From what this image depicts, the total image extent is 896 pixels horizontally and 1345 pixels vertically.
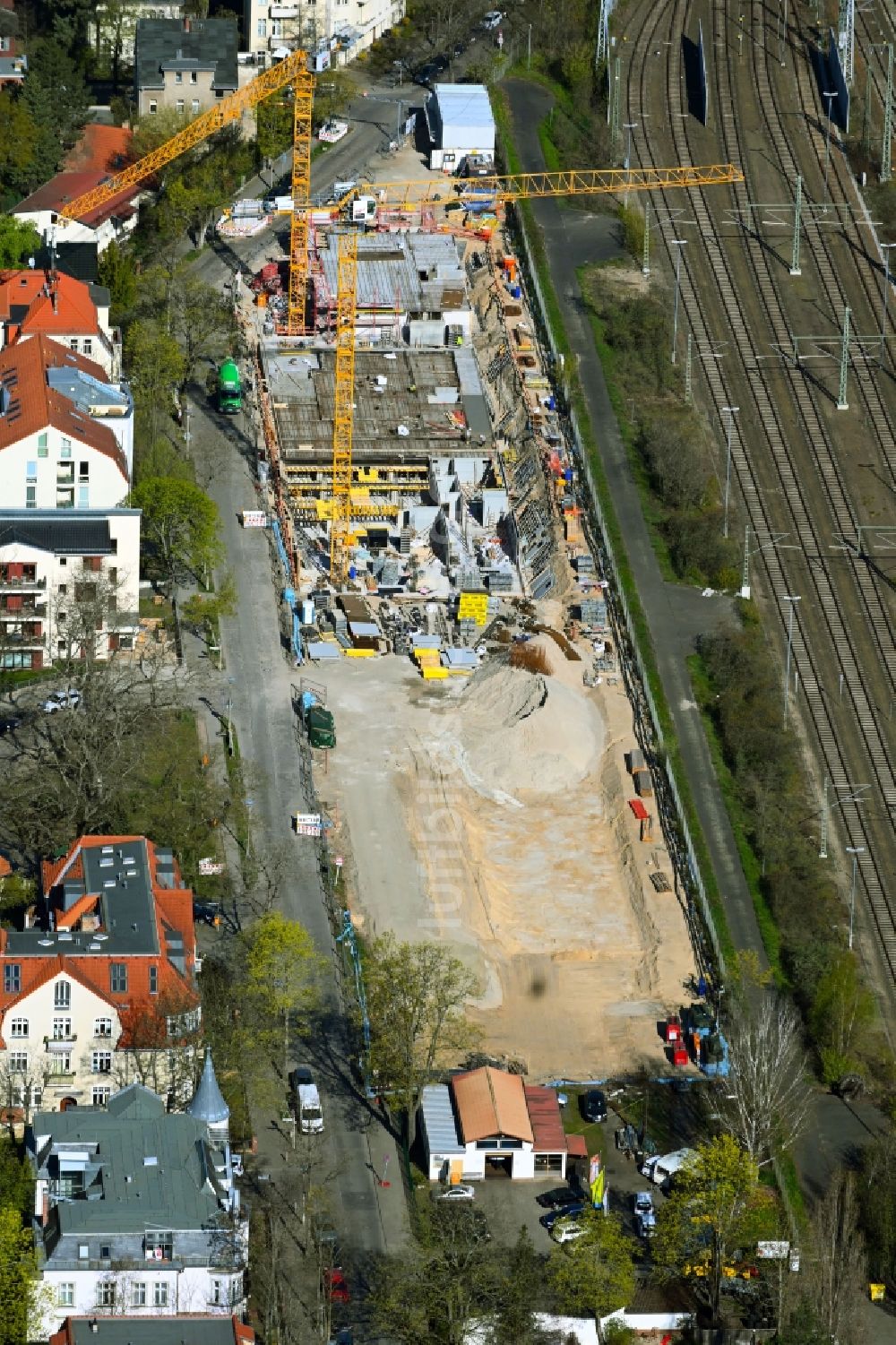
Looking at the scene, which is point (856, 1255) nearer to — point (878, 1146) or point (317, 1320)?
point (878, 1146)

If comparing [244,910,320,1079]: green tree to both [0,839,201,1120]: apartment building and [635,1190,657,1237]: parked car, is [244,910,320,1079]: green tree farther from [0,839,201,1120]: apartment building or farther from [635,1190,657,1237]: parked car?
[635,1190,657,1237]: parked car

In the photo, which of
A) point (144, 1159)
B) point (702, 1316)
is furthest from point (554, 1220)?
point (144, 1159)

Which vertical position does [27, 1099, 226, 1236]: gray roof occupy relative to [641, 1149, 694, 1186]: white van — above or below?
above

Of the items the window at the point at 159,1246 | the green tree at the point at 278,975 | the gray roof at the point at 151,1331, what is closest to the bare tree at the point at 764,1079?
the green tree at the point at 278,975

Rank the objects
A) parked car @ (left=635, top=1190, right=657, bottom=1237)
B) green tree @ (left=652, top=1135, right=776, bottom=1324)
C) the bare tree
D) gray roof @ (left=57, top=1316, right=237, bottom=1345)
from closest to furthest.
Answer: gray roof @ (left=57, top=1316, right=237, bottom=1345)
green tree @ (left=652, top=1135, right=776, bottom=1324)
parked car @ (left=635, top=1190, right=657, bottom=1237)
the bare tree

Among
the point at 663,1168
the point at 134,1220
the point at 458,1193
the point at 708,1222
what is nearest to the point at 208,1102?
the point at 134,1220

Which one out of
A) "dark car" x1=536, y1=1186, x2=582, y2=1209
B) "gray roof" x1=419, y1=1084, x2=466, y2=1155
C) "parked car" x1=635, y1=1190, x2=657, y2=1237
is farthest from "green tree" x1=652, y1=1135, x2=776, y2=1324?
"gray roof" x1=419, y1=1084, x2=466, y2=1155
